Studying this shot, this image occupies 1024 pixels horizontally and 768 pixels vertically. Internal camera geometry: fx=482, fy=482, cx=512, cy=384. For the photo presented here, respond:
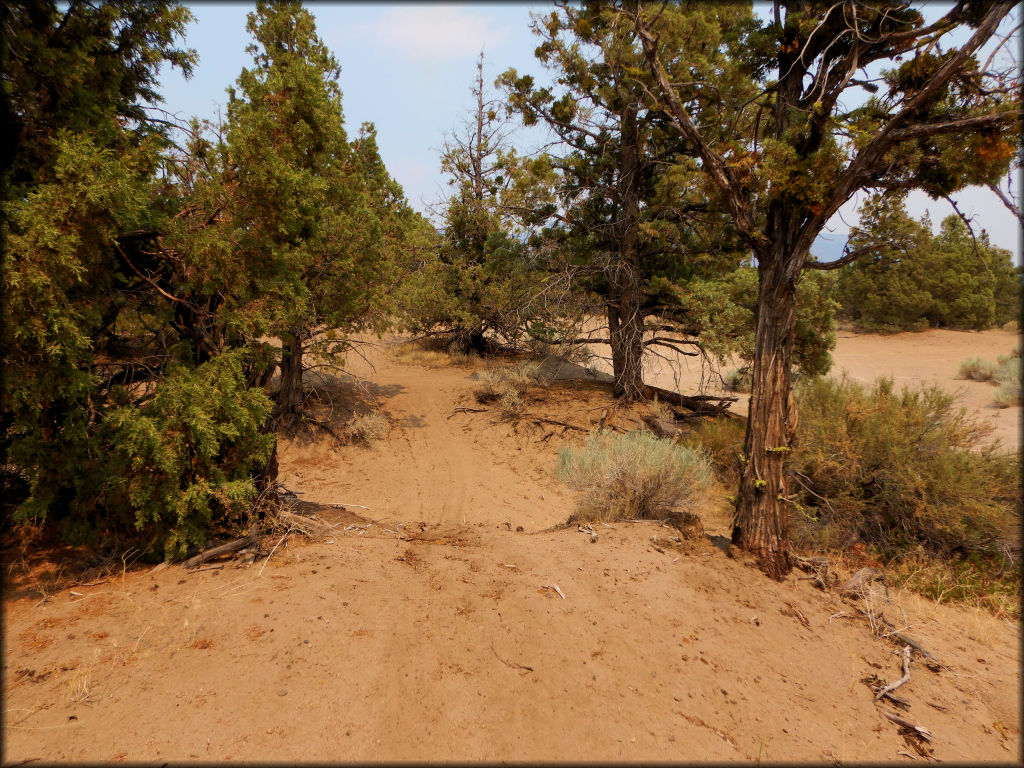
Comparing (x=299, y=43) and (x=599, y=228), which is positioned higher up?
(x=299, y=43)

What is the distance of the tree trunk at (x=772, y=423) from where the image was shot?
182 inches

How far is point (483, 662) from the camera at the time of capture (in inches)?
117

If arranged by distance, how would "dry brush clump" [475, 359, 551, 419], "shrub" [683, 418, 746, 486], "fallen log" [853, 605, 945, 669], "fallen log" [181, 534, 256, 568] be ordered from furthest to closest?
"dry brush clump" [475, 359, 551, 419]
"shrub" [683, 418, 746, 486]
"fallen log" [181, 534, 256, 568]
"fallen log" [853, 605, 945, 669]

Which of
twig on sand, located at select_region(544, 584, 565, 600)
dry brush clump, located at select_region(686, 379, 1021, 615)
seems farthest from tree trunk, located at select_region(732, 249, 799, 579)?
twig on sand, located at select_region(544, 584, 565, 600)

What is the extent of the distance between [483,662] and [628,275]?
8720mm

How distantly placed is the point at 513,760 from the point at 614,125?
11063 millimetres

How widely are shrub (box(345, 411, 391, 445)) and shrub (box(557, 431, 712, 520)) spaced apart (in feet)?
18.3

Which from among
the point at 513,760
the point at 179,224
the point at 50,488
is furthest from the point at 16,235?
the point at 513,760

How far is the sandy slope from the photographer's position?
7.80 ft

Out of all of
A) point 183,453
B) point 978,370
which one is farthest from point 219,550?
point 978,370

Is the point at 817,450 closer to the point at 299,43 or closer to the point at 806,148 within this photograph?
the point at 806,148

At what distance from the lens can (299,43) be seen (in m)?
9.42

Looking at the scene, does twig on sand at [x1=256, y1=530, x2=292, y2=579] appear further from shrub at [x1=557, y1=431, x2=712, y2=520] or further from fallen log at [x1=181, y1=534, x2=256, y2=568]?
shrub at [x1=557, y1=431, x2=712, y2=520]

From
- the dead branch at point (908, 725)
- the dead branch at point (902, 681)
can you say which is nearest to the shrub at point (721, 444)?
the dead branch at point (902, 681)
